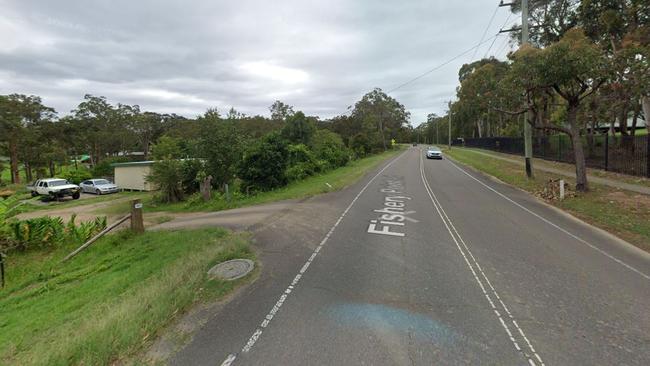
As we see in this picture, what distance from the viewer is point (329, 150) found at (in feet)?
101

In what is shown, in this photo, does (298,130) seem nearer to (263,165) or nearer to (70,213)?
(263,165)

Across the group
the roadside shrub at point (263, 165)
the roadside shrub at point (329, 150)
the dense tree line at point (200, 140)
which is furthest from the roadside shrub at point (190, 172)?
the roadside shrub at point (329, 150)

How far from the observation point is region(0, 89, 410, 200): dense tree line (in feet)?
63.1

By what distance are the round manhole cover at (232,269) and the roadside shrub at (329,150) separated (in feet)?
71.1

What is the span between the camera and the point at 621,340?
12.4ft

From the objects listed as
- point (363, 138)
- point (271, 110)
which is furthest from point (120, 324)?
point (271, 110)

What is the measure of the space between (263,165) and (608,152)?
782 inches

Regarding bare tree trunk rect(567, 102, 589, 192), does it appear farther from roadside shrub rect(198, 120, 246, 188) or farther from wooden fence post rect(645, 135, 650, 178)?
roadside shrub rect(198, 120, 246, 188)

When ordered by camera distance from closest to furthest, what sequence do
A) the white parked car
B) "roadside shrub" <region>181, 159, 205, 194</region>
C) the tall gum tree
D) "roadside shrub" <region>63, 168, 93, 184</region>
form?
the tall gum tree → "roadside shrub" <region>181, 159, 205, 194</region> → the white parked car → "roadside shrub" <region>63, 168, 93, 184</region>

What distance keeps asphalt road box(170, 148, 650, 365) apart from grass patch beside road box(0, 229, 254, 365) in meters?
0.78

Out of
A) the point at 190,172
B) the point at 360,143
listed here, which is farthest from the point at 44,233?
the point at 360,143

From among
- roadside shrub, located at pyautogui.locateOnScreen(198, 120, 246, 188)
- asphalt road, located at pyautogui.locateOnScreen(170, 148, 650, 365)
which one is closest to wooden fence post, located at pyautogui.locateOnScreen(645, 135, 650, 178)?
asphalt road, located at pyautogui.locateOnScreen(170, 148, 650, 365)

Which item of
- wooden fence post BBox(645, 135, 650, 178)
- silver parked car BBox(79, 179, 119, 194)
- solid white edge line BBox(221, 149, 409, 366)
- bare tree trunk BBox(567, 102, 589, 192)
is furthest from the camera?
silver parked car BBox(79, 179, 119, 194)

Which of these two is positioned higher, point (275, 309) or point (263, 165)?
point (263, 165)
